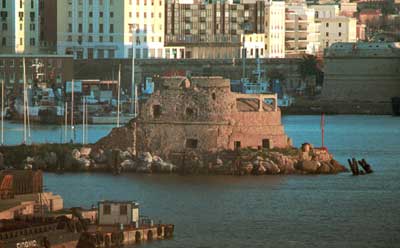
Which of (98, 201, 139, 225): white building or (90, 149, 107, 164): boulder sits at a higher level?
(90, 149, 107, 164): boulder

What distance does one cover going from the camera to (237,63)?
111812 mm

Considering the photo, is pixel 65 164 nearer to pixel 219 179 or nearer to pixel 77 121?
pixel 219 179

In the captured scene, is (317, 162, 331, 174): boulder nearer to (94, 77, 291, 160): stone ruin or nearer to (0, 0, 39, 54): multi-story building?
(94, 77, 291, 160): stone ruin

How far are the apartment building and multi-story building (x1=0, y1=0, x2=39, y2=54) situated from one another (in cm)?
188

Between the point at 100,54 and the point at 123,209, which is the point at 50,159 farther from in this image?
the point at 100,54

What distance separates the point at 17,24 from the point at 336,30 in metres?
36.8

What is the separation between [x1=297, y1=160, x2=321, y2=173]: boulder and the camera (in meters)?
63.0

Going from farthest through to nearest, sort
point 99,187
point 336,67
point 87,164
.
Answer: point 336,67
point 87,164
point 99,187

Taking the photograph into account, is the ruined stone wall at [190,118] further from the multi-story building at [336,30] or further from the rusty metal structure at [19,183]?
the multi-story building at [336,30]

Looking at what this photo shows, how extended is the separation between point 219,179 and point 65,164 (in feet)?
16.1

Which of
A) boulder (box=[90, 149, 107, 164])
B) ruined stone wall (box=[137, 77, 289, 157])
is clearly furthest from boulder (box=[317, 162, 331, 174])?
boulder (box=[90, 149, 107, 164])

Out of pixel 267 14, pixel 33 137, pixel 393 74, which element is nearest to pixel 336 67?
pixel 393 74

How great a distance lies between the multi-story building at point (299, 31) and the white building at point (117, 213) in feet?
260

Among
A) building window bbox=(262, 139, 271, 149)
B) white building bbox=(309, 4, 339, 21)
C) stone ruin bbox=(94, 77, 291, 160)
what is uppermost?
white building bbox=(309, 4, 339, 21)
